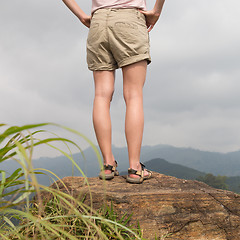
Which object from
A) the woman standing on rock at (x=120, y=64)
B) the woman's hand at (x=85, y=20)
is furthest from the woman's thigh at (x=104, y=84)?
the woman's hand at (x=85, y=20)

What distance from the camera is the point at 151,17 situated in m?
3.34

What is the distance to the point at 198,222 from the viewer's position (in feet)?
8.40

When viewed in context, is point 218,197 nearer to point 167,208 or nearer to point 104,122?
point 167,208

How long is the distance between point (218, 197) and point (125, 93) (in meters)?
1.51

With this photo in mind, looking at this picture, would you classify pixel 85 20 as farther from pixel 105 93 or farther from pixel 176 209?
pixel 176 209

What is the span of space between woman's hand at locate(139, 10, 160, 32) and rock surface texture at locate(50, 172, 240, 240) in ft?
6.60

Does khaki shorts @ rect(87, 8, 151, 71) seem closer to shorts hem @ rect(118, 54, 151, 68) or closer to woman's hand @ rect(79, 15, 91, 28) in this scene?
shorts hem @ rect(118, 54, 151, 68)

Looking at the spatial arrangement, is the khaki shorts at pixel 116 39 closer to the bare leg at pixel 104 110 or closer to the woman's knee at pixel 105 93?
the bare leg at pixel 104 110

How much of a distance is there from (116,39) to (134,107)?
0.80m

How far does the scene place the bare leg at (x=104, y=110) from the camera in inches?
121

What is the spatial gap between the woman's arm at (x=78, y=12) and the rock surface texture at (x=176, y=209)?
210 cm

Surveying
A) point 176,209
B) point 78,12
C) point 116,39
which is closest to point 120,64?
point 116,39

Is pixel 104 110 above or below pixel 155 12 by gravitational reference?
below

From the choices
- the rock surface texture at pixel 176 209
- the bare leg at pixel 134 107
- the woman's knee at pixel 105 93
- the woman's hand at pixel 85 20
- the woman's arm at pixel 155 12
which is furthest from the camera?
the woman's hand at pixel 85 20
